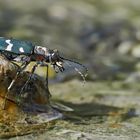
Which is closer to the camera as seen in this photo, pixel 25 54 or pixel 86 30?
pixel 25 54

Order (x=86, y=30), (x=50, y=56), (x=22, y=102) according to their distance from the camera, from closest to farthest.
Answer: (x=22, y=102) < (x=50, y=56) < (x=86, y=30)

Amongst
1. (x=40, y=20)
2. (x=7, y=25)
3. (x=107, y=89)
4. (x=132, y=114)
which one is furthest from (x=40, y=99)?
(x=40, y=20)

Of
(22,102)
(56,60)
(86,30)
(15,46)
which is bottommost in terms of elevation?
(22,102)

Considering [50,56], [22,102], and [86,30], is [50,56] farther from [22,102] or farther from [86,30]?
[86,30]

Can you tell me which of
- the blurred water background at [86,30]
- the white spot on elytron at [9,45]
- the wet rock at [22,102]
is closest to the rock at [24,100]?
the wet rock at [22,102]

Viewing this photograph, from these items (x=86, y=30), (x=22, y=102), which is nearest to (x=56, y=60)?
(x=22, y=102)

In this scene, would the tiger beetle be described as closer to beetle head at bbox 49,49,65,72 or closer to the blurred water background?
beetle head at bbox 49,49,65,72

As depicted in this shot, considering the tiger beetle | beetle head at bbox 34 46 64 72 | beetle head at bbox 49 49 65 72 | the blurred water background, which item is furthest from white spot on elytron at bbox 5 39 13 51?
the blurred water background

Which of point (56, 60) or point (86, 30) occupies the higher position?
point (86, 30)

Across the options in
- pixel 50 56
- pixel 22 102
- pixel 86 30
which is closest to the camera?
pixel 22 102
